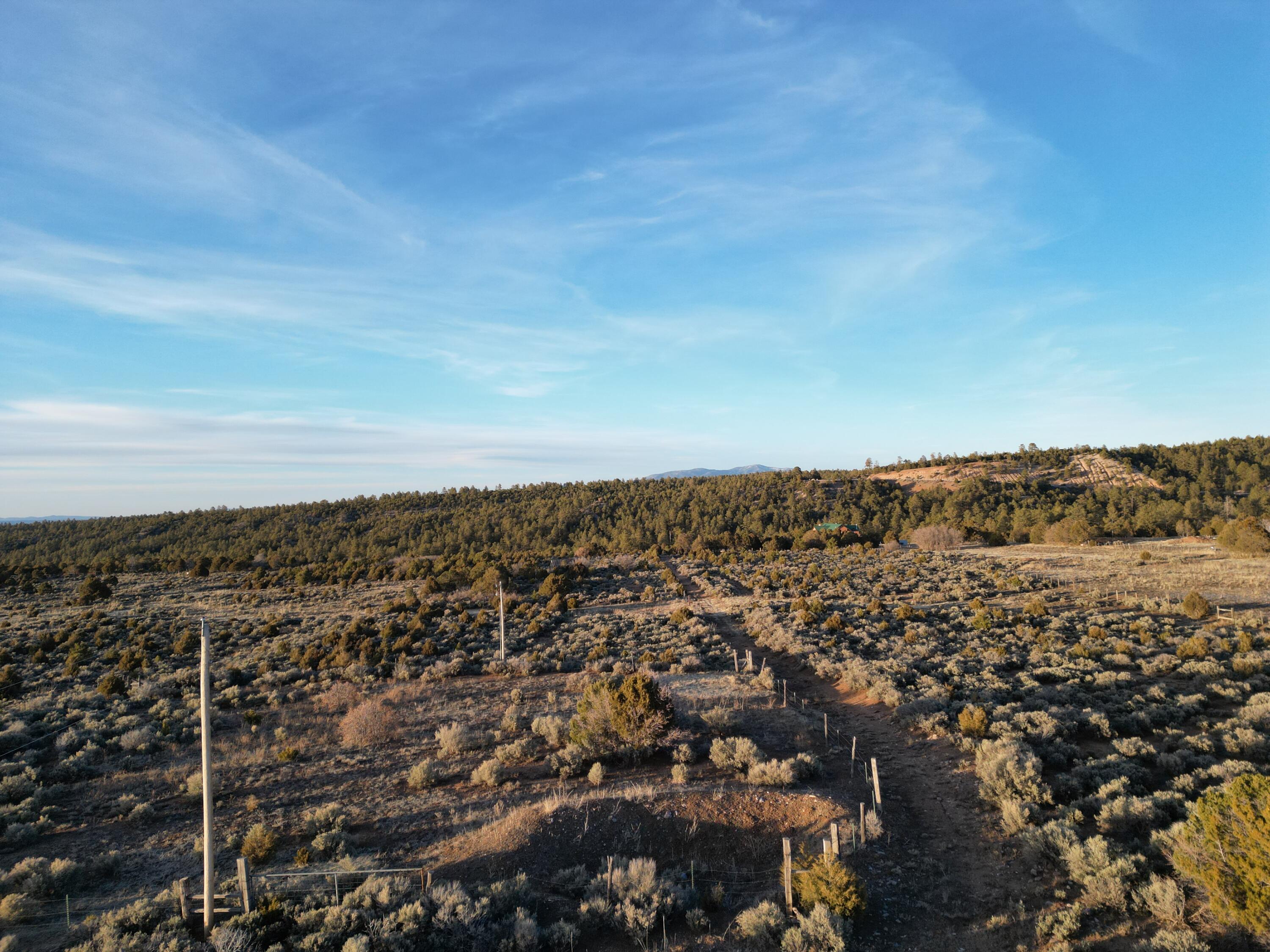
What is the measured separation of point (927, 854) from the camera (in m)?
8.73

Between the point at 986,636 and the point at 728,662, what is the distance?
945cm

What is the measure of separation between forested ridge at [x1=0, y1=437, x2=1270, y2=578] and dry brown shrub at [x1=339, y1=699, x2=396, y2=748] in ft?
112

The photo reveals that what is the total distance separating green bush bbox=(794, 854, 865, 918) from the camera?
7.04 meters

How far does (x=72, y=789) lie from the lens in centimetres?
1202

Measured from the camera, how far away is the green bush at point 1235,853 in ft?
19.0

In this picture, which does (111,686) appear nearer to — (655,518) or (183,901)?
(183,901)

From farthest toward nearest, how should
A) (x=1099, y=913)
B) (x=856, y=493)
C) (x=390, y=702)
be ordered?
(x=856, y=493)
(x=390, y=702)
(x=1099, y=913)

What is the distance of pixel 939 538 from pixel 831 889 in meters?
52.0

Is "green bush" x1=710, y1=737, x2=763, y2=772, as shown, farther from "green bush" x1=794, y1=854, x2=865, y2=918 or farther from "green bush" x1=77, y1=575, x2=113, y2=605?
"green bush" x1=77, y1=575, x2=113, y2=605

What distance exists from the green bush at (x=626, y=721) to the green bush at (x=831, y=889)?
4.96 metres

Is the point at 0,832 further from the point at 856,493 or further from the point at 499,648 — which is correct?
the point at 856,493

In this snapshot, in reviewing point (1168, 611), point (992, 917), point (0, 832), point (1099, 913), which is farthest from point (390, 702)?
point (1168, 611)

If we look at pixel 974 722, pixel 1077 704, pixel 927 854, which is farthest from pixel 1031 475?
pixel 927 854

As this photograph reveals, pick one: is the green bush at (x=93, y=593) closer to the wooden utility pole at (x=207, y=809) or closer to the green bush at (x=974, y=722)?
the wooden utility pole at (x=207, y=809)
